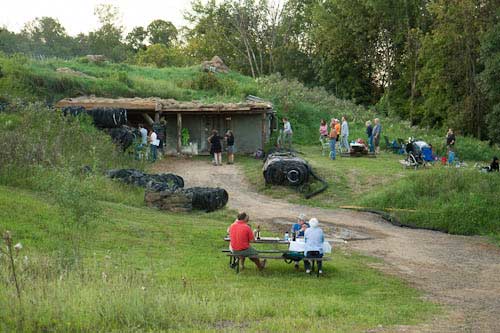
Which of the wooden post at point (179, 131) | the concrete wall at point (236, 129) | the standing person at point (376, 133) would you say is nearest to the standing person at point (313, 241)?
the standing person at point (376, 133)

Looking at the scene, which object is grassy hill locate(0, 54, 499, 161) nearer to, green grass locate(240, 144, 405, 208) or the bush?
the bush

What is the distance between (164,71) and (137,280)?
4203cm

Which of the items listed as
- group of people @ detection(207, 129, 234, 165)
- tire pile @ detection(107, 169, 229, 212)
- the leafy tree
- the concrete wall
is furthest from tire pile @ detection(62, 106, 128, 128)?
the leafy tree

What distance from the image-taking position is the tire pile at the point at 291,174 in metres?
27.2

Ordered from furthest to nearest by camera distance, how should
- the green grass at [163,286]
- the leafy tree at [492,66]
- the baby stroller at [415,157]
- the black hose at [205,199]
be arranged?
the leafy tree at [492,66], the baby stroller at [415,157], the black hose at [205,199], the green grass at [163,286]

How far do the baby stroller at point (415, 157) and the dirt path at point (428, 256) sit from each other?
20.2 feet

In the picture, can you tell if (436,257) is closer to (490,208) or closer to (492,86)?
(490,208)

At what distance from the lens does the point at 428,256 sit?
1830 centimetres

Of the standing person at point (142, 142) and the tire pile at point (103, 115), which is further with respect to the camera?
the tire pile at point (103, 115)

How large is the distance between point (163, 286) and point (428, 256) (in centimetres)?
909

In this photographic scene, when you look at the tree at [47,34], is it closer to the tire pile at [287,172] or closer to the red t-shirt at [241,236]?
the tire pile at [287,172]

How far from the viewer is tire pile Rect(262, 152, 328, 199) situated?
89.1 feet

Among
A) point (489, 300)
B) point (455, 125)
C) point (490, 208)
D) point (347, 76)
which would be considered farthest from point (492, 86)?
point (489, 300)

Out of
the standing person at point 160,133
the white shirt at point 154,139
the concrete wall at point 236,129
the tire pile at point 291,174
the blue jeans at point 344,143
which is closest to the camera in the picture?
the tire pile at point 291,174
